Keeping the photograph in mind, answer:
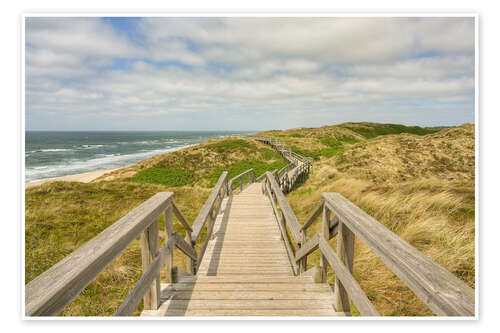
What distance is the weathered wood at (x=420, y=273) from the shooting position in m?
1.01

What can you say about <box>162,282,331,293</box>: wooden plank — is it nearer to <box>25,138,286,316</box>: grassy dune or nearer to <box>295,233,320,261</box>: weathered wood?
Result: <box>295,233,320,261</box>: weathered wood

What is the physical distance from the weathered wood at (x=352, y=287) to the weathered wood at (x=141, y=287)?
140 cm

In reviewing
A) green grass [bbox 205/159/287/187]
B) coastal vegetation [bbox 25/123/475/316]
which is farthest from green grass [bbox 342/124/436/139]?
coastal vegetation [bbox 25/123/475/316]

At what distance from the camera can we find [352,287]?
5.31ft

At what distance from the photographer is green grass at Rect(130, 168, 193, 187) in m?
21.2

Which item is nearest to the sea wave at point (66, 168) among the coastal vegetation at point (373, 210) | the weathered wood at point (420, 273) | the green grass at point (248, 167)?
the green grass at point (248, 167)

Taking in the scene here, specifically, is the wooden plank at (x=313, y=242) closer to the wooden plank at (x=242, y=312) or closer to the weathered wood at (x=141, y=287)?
the wooden plank at (x=242, y=312)

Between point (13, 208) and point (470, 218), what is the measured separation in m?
6.15

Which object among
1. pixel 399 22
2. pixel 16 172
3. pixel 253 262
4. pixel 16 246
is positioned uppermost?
pixel 399 22

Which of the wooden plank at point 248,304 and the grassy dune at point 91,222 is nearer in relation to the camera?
the wooden plank at point 248,304
